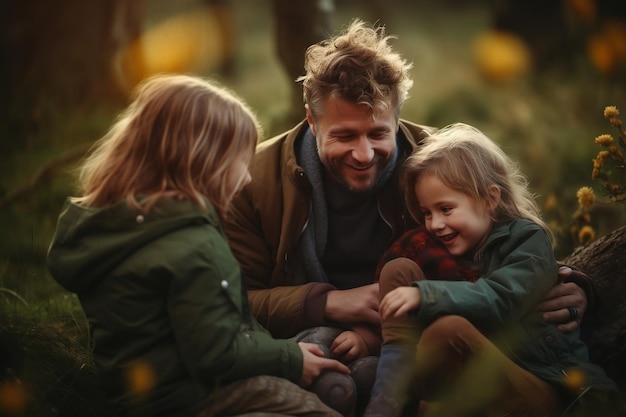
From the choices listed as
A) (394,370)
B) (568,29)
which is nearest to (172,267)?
(394,370)

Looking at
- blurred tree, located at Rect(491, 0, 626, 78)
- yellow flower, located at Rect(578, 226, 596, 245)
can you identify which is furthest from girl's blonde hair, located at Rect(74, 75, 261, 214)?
blurred tree, located at Rect(491, 0, 626, 78)

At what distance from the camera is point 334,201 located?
376cm

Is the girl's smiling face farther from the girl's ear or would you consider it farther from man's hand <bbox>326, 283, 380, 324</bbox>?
man's hand <bbox>326, 283, 380, 324</bbox>

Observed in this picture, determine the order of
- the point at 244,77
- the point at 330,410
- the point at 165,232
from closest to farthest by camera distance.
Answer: the point at 165,232 < the point at 330,410 < the point at 244,77

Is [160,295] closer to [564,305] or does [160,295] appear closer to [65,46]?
[564,305]

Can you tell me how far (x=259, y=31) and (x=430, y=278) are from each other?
17406 mm

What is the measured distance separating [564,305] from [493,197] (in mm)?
516

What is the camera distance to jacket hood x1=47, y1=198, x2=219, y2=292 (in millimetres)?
2580

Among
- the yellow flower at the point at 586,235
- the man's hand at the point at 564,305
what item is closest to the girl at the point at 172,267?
the man's hand at the point at 564,305

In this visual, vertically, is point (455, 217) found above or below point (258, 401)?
above

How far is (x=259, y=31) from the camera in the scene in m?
19.9

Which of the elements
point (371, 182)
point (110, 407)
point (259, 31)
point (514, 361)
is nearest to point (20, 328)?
point (110, 407)

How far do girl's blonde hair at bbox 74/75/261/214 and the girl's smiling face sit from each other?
859 mm

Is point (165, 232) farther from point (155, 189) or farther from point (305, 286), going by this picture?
point (305, 286)
